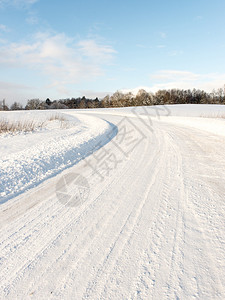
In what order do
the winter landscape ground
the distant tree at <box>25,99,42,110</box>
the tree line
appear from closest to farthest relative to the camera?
the winter landscape ground < the tree line < the distant tree at <box>25,99,42,110</box>

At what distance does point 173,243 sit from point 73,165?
3412 millimetres

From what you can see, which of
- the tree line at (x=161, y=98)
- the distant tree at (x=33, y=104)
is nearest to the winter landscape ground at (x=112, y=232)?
the tree line at (x=161, y=98)

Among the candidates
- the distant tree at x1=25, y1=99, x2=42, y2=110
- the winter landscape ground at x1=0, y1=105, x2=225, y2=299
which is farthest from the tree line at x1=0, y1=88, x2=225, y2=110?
the winter landscape ground at x1=0, y1=105, x2=225, y2=299

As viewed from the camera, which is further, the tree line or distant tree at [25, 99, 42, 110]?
distant tree at [25, 99, 42, 110]

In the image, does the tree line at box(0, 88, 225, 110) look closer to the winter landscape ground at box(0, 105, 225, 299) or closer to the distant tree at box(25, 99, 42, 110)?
the distant tree at box(25, 99, 42, 110)

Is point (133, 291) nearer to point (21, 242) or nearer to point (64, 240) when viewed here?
point (64, 240)

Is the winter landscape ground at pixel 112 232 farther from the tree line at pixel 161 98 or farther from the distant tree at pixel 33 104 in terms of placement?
the distant tree at pixel 33 104

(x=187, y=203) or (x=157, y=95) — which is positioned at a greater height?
(x=157, y=95)

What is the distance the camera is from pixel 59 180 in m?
3.91

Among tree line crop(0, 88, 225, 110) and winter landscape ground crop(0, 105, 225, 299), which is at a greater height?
tree line crop(0, 88, 225, 110)

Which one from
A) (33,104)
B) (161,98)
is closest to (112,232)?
(161,98)

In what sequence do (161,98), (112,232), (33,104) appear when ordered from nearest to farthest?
1. (112,232)
2. (161,98)
3. (33,104)

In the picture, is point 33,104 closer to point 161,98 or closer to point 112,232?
point 161,98

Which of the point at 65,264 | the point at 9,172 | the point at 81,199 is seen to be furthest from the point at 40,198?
the point at 65,264
